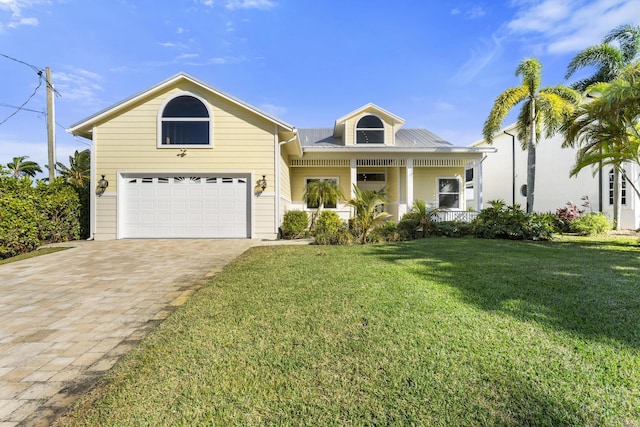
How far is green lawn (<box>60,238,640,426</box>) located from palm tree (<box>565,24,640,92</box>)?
47.1ft

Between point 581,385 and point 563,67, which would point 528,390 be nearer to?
point 581,385

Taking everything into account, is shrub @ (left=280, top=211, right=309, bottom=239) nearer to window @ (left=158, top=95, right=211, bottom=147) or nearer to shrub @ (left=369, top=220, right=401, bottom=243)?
shrub @ (left=369, top=220, right=401, bottom=243)

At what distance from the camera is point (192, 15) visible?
34.2 ft

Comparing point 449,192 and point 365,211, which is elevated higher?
point 449,192

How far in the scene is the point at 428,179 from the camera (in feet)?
48.8

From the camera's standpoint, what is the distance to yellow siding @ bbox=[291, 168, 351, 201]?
14352 mm

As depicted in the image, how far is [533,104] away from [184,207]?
1468cm

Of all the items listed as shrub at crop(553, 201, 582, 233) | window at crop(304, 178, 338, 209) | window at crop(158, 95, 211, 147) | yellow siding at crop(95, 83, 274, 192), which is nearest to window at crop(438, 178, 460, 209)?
shrub at crop(553, 201, 582, 233)

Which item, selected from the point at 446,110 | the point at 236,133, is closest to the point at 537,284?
the point at 236,133

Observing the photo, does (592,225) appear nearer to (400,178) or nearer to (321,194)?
(400,178)

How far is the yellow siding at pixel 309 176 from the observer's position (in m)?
14.4

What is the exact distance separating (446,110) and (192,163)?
14.5m

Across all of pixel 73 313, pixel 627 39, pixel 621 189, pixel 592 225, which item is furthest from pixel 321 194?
pixel 627 39

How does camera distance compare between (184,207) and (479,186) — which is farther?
(479,186)
